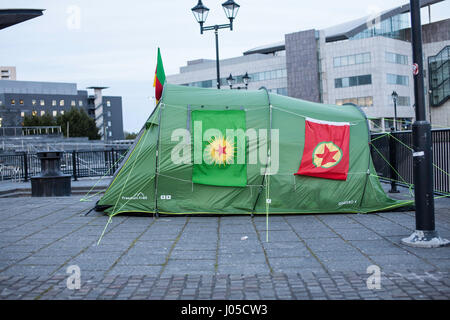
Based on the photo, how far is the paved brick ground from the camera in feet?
15.0

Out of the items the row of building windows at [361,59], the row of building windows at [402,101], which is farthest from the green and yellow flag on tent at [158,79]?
the row of building windows at [361,59]

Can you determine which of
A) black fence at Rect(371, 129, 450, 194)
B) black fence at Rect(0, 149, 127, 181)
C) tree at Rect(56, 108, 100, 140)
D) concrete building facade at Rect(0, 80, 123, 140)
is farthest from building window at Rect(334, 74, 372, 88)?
concrete building facade at Rect(0, 80, 123, 140)

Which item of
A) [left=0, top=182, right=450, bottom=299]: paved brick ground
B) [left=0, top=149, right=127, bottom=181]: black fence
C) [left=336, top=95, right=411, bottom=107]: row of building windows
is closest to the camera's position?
[left=0, top=182, right=450, bottom=299]: paved brick ground

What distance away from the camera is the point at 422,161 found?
6.09 metres

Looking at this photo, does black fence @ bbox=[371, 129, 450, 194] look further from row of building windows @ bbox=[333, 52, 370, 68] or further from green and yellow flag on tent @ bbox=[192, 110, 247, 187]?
row of building windows @ bbox=[333, 52, 370, 68]

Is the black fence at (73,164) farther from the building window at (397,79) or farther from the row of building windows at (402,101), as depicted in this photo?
the building window at (397,79)

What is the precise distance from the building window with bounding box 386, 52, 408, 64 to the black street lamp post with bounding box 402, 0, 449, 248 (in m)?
56.1

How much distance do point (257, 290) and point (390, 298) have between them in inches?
51.9

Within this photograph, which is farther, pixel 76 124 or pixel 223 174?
pixel 76 124

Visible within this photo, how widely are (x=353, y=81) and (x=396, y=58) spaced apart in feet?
21.1

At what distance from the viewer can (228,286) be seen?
469 cm

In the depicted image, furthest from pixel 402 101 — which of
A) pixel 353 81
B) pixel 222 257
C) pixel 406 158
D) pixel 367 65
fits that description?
pixel 222 257

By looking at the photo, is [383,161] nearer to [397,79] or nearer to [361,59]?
[361,59]
